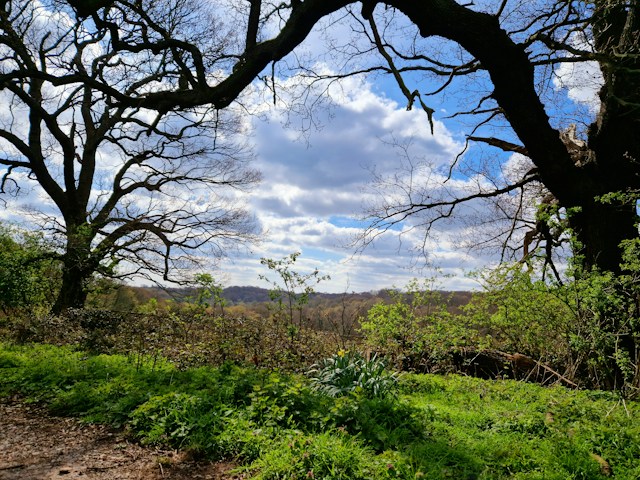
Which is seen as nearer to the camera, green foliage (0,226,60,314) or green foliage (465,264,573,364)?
green foliage (465,264,573,364)

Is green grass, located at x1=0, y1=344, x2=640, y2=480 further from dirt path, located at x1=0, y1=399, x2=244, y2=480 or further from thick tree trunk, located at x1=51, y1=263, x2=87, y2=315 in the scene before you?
thick tree trunk, located at x1=51, y1=263, x2=87, y2=315

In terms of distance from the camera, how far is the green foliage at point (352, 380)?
16.6ft

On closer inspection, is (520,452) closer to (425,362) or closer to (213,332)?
(425,362)

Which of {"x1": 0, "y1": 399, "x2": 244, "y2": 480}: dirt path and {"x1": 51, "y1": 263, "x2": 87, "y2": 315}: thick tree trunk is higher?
{"x1": 51, "y1": 263, "x2": 87, "y2": 315}: thick tree trunk

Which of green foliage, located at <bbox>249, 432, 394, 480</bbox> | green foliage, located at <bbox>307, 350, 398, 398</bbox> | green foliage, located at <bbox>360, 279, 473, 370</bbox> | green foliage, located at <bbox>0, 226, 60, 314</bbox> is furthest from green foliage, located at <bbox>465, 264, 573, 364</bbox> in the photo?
green foliage, located at <bbox>0, 226, 60, 314</bbox>

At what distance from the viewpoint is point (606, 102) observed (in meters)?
7.14

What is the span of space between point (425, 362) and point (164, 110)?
6580 mm

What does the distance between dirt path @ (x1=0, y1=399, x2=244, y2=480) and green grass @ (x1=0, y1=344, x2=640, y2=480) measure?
0.50 feet

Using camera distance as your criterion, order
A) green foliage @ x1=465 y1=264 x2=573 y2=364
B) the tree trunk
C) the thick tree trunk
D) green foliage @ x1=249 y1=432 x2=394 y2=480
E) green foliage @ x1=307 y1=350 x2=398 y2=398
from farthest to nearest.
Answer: the thick tree trunk → the tree trunk → green foliage @ x1=465 y1=264 x2=573 y2=364 → green foliage @ x1=307 y1=350 x2=398 y2=398 → green foliage @ x1=249 y1=432 x2=394 y2=480

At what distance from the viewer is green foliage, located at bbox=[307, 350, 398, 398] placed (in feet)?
16.6

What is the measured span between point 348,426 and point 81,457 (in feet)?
7.56

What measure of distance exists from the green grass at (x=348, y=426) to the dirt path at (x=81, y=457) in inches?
6.0

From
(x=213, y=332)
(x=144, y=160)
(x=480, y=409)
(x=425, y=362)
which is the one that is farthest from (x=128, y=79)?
(x=480, y=409)

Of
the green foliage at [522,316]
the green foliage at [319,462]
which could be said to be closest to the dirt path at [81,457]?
the green foliage at [319,462]
